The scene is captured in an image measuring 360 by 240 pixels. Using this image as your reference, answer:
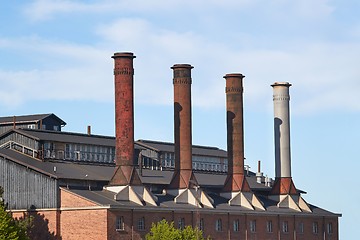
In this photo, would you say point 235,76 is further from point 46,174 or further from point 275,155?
point 46,174

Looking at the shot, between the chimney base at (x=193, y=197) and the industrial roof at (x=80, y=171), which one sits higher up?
the industrial roof at (x=80, y=171)

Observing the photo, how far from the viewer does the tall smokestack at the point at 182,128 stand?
101 m

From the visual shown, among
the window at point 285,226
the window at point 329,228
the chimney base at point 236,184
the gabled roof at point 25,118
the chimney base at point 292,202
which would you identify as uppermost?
the gabled roof at point 25,118

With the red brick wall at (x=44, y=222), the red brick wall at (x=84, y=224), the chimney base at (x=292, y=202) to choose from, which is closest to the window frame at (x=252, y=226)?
the chimney base at (x=292, y=202)

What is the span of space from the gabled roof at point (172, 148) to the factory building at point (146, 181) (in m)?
0.24

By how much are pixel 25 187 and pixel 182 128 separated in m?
18.4

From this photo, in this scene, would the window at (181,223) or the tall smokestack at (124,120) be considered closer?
the tall smokestack at (124,120)

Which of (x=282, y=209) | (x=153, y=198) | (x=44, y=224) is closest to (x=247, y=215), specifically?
(x=282, y=209)

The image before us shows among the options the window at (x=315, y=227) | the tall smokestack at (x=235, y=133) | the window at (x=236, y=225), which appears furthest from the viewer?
the window at (x=315, y=227)

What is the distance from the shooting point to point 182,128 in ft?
336

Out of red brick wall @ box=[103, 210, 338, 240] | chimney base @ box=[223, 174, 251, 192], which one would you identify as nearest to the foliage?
red brick wall @ box=[103, 210, 338, 240]

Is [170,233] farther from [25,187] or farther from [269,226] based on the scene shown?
[269,226]

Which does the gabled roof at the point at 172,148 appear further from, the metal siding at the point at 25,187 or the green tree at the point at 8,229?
the green tree at the point at 8,229

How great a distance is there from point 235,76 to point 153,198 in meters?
21.3
